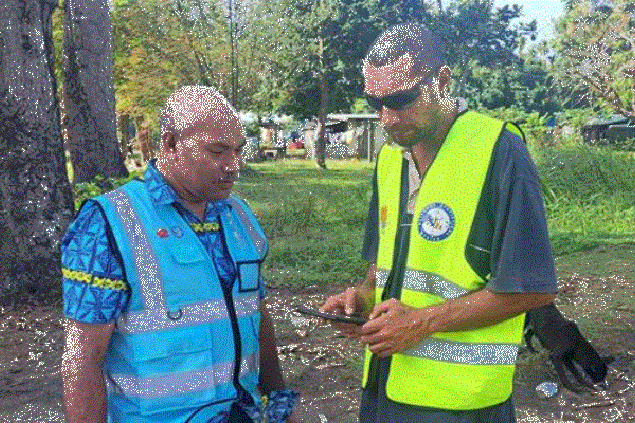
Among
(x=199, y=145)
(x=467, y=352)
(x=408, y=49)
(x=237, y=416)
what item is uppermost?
(x=408, y=49)

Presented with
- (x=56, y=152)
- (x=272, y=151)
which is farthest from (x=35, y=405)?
(x=272, y=151)

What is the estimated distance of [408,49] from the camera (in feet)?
6.15

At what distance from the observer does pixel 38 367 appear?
4.75 m

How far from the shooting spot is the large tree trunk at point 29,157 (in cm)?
548

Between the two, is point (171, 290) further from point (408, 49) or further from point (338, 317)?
point (408, 49)

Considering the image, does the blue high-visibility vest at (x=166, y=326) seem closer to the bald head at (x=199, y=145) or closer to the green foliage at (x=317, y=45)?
the bald head at (x=199, y=145)

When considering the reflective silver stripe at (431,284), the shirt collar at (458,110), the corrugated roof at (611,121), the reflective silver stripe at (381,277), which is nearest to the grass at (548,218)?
the reflective silver stripe at (381,277)

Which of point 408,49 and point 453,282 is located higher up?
point 408,49

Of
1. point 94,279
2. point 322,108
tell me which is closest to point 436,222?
point 94,279

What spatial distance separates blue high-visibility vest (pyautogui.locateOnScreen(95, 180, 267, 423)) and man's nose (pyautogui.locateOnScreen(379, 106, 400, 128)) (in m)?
0.62

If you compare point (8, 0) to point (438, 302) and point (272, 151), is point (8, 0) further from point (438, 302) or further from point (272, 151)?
point (272, 151)

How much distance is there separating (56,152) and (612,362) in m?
4.50

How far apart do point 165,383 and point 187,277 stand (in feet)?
0.85

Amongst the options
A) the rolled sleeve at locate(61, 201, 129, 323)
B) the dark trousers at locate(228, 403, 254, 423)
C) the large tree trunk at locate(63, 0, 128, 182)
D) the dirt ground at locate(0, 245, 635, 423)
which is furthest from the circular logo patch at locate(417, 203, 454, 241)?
the large tree trunk at locate(63, 0, 128, 182)
